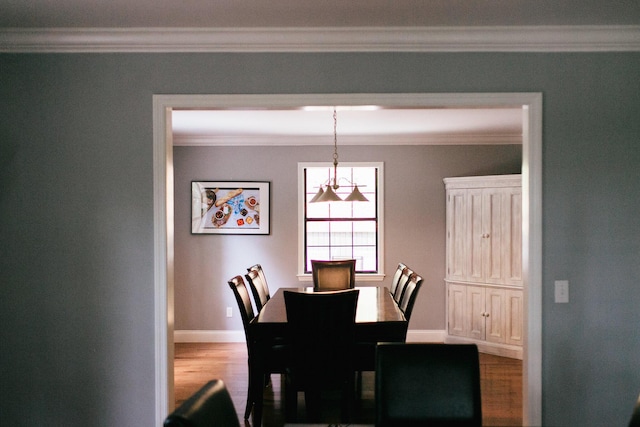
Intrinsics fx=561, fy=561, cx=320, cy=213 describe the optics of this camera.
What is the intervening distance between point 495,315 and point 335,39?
4.22 metres

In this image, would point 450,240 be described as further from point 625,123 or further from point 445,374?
point 445,374

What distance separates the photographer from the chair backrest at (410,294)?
4.12m

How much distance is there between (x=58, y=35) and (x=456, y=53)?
6.88 feet

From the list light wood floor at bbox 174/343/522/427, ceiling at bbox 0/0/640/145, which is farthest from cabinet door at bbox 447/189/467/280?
ceiling at bbox 0/0/640/145

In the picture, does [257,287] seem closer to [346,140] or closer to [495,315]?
[346,140]

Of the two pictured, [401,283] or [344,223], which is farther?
[344,223]

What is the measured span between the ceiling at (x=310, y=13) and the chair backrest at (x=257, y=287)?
7.73ft

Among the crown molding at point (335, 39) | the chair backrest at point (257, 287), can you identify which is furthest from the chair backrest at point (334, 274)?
the crown molding at point (335, 39)

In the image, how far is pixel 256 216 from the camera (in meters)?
6.75

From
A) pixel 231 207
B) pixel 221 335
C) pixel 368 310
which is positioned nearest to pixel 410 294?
pixel 368 310

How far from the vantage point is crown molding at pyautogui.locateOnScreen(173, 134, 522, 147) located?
6.64 metres

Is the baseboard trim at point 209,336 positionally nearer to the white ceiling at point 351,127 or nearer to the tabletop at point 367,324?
the white ceiling at point 351,127

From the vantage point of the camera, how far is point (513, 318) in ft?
19.7

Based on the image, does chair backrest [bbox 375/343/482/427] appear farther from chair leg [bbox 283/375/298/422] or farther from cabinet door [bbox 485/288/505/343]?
cabinet door [bbox 485/288/505/343]
